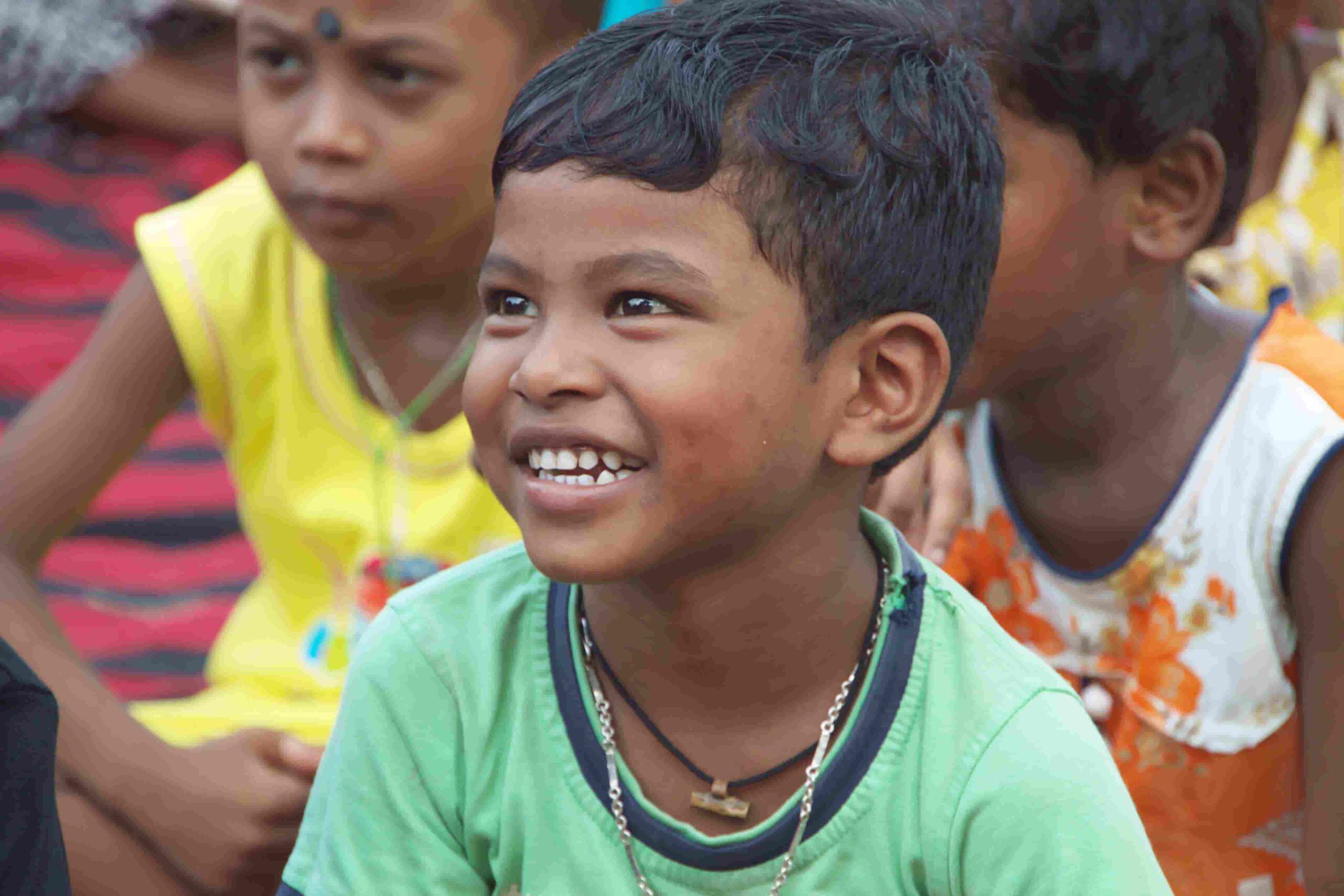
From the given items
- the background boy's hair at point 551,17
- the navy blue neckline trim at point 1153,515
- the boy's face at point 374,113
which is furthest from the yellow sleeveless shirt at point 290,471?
the navy blue neckline trim at point 1153,515

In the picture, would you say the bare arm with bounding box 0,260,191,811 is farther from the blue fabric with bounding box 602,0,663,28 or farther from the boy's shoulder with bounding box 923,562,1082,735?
the boy's shoulder with bounding box 923,562,1082,735

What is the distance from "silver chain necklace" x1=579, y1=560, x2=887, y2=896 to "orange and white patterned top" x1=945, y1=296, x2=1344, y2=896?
1.75ft

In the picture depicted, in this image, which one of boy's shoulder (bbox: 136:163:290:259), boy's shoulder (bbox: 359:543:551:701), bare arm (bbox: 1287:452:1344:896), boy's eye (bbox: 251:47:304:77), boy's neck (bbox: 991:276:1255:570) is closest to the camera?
boy's shoulder (bbox: 359:543:551:701)

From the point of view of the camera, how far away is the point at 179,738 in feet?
6.89

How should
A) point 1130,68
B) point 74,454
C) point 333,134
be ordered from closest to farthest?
point 1130,68, point 333,134, point 74,454

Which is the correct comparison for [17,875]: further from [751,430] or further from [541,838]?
[751,430]

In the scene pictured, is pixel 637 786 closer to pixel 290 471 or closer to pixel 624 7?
pixel 290 471

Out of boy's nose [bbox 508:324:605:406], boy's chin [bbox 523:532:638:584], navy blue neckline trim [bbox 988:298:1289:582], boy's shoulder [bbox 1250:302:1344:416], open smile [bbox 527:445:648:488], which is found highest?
boy's nose [bbox 508:324:605:406]

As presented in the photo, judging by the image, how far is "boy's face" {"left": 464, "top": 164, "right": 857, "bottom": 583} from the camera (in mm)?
1201

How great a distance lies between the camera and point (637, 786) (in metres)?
1.39

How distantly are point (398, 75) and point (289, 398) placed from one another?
47 cm

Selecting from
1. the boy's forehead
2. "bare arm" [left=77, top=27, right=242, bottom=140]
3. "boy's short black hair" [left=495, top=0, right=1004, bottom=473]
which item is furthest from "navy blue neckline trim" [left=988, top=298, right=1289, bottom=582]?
"bare arm" [left=77, top=27, right=242, bottom=140]

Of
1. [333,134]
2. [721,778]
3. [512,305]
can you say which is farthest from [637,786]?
[333,134]

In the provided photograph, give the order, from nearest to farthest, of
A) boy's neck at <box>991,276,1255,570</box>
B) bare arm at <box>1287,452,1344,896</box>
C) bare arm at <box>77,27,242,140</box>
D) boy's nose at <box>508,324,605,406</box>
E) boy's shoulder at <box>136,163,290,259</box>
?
boy's nose at <box>508,324,605,406</box>, bare arm at <box>1287,452,1344,896</box>, boy's neck at <box>991,276,1255,570</box>, boy's shoulder at <box>136,163,290,259</box>, bare arm at <box>77,27,242,140</box>
